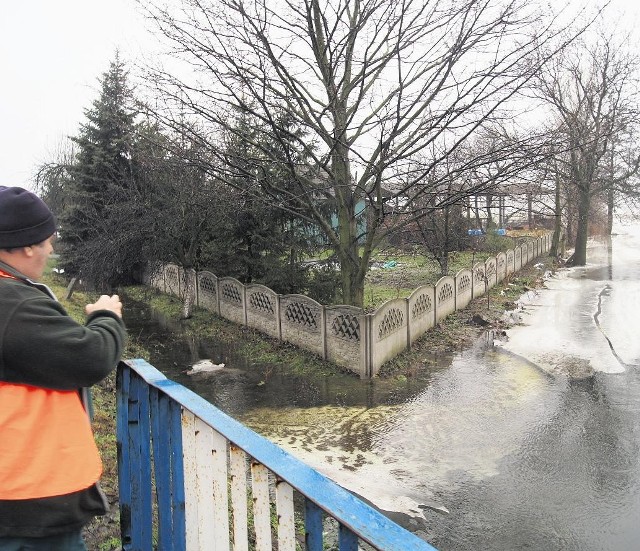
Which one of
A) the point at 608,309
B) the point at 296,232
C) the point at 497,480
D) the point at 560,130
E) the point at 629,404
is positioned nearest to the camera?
the point at 497,480

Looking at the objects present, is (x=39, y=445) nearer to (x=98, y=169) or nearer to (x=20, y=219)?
(x=20, y=219)

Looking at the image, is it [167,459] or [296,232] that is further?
[296,232]

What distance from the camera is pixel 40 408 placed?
5.22 ft

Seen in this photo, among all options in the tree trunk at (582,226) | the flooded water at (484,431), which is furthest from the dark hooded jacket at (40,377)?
the tree trunk at (582,226)

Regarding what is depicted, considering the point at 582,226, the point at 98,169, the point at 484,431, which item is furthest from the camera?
the point at 582,226

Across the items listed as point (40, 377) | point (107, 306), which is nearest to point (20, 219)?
point (107, 306)

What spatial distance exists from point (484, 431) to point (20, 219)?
5.76m

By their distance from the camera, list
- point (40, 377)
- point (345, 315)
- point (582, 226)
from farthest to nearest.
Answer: point (582, 226) → point (345, 315) → point (40, 377)

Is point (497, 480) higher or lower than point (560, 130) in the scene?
lower

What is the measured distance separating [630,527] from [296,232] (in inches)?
425

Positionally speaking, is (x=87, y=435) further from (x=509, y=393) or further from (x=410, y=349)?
(x=410, y=349)

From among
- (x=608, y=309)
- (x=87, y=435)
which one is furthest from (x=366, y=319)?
(x=608, y=309)

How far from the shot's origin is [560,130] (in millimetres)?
7988

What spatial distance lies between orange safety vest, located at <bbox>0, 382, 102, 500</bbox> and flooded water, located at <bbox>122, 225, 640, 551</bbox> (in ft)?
11.0
